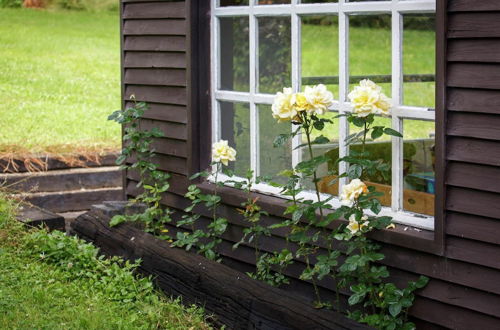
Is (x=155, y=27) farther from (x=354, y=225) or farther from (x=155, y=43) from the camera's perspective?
(x=354, y=225)

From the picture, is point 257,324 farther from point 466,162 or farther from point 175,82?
point 175,82

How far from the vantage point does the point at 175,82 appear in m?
6.37

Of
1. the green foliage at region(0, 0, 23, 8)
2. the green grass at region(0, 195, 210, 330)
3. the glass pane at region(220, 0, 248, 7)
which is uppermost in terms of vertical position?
the green foliage at region(0, 0, 23, 8)

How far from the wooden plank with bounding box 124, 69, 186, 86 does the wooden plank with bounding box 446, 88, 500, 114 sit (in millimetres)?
2459

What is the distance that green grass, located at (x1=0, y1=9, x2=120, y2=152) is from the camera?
1150 cm

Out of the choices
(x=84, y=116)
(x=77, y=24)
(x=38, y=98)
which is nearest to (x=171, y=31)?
(x=84, y=116)

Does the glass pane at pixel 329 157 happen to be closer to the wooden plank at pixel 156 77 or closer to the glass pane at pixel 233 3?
the glass pane at pixel 233 3

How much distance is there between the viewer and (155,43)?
21.7ft

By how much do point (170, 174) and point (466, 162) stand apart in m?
2.80

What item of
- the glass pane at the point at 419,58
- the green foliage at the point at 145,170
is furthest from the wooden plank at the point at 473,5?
the glass pane at the point at 419,58

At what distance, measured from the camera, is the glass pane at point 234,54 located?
609 cm

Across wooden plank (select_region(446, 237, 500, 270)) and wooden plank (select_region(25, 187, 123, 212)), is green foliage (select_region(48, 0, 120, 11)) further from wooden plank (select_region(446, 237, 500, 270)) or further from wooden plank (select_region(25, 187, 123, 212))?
wooden plank (select_region(446, 237, 500, 270))

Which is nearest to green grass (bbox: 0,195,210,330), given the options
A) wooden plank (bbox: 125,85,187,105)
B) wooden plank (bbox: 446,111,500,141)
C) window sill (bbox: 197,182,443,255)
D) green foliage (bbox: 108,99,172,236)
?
green foliage (bbox: 108,99,172,236)

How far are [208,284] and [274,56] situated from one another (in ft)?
5.55
